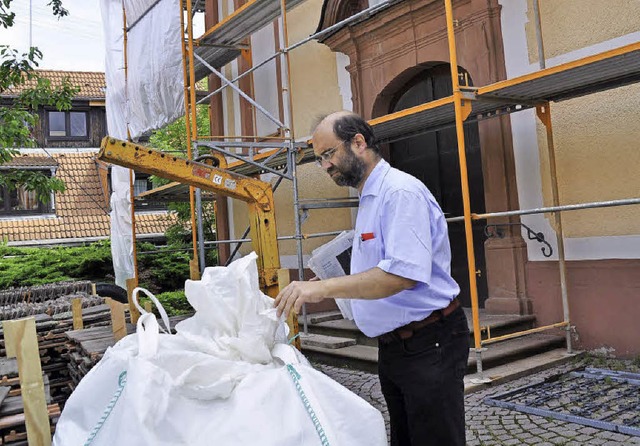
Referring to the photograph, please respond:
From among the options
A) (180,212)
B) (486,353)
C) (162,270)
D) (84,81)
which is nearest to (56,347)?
(486,353)

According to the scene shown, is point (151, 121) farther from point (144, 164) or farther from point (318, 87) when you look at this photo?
point (144, 164)

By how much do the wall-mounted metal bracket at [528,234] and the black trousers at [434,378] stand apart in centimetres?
407


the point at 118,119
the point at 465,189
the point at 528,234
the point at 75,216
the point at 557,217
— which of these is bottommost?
the point at 528,234

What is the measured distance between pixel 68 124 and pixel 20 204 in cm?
356

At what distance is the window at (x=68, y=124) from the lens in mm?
21828

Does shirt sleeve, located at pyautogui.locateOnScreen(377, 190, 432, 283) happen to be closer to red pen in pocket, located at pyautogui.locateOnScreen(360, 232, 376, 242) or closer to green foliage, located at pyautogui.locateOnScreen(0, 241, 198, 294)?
red pen in pocket, located at pyautogui.locateOnScreen(360, 232, 376, 242)

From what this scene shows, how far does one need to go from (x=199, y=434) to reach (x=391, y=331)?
770 millimetres

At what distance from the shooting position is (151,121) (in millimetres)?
10453

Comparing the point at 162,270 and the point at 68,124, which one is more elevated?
the point at 68,124

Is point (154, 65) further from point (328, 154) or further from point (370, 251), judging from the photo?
point (370, 251)

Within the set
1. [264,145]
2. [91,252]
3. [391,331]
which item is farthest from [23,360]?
[91,252]

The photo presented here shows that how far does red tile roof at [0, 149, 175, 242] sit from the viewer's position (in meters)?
19.5

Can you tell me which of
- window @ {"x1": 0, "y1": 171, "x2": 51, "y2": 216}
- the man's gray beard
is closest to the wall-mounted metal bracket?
the man's gray beard

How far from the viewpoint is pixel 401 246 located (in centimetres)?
194
